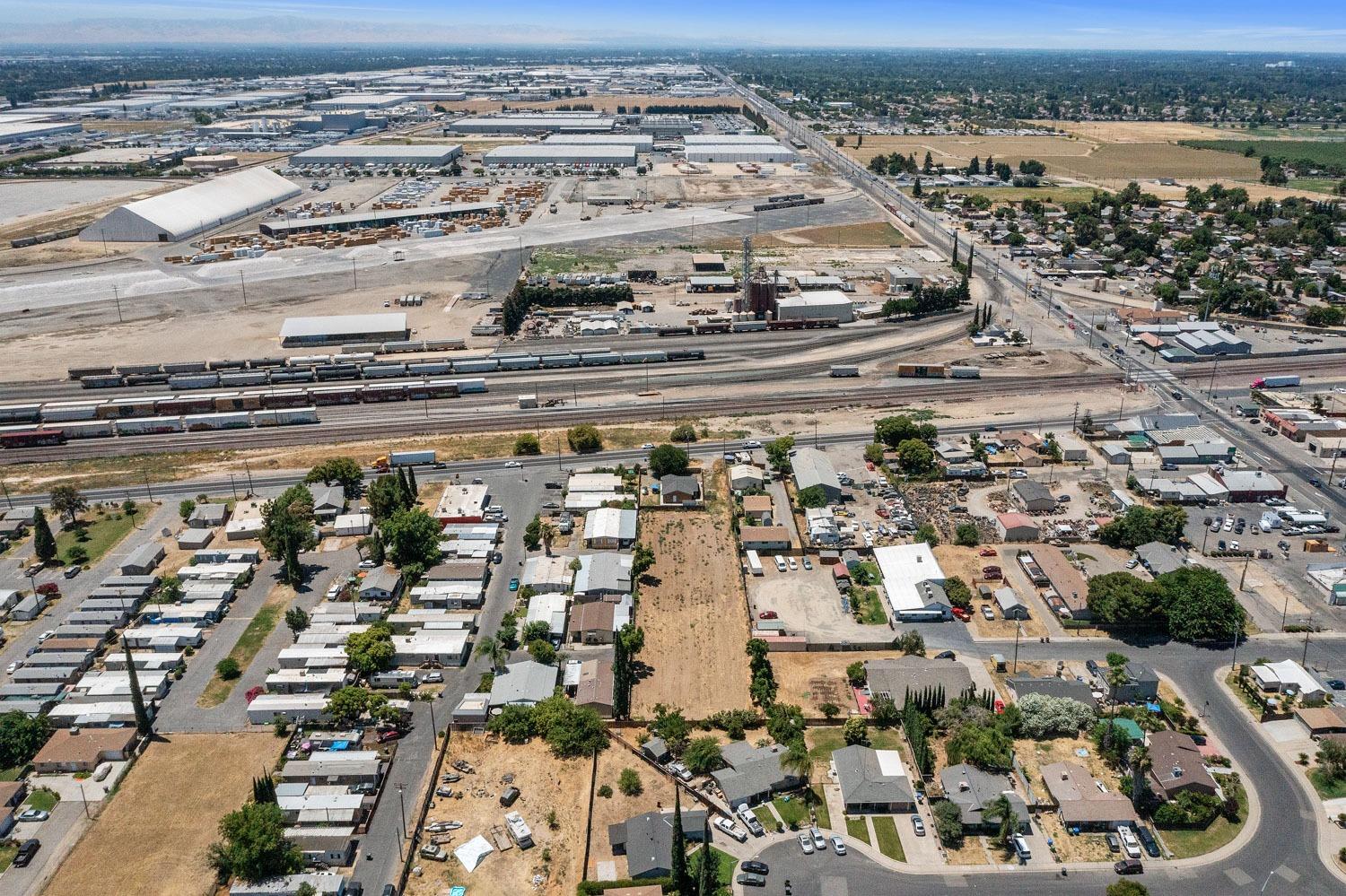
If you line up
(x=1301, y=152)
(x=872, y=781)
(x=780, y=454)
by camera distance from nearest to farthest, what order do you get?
(x=872, y=781)
(x=780, y=454)
(x=1301, y=152)

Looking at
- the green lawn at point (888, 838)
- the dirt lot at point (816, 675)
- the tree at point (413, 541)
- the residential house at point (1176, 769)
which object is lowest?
the green lawn at point (888, 838)

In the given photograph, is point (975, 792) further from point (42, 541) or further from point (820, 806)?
point (42, 541)

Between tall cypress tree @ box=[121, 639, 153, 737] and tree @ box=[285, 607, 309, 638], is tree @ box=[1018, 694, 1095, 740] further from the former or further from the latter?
tall cypress tree @ box=[121, 639, 153, 737]

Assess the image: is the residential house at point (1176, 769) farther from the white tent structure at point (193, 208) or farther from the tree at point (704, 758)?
the white tent structure at point (193, 208)

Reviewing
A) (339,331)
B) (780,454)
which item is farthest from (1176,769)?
(339,331)

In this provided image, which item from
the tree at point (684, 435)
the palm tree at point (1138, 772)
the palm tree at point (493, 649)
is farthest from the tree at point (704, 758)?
the tree at point (684, 435)

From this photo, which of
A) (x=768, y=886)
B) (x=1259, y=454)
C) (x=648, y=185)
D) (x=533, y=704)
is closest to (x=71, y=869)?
(x=533, y=704)
